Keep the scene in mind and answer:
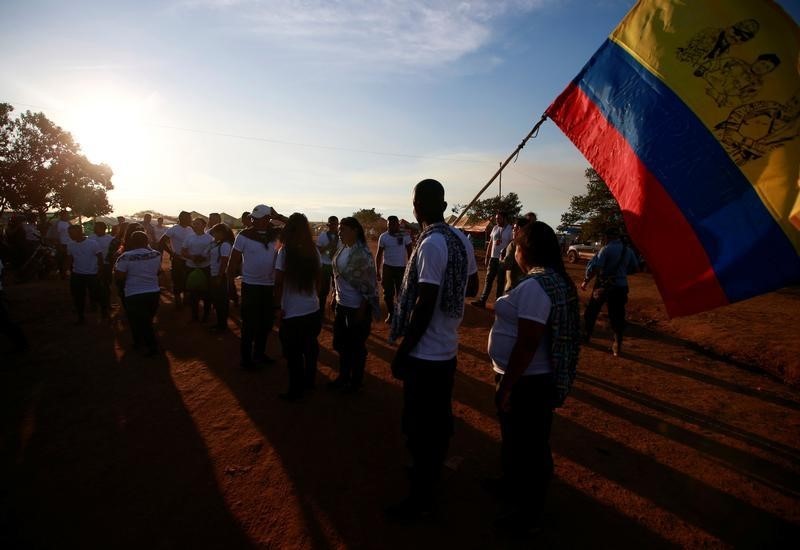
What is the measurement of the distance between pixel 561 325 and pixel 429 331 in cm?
79

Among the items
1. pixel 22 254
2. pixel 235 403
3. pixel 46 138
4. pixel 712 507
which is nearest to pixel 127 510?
pixel 235 403

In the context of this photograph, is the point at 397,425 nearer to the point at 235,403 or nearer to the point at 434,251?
the point at 235,403

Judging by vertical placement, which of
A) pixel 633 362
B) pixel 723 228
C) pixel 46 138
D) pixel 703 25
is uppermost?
pixel 46 138

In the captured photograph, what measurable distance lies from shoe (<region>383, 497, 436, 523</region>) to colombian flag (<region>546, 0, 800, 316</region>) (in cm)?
232

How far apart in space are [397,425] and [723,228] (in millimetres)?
3289

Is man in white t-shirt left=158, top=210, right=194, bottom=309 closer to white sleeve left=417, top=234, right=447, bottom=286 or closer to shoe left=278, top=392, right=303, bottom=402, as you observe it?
shoe left=278, top=392, right=303, bottom=402

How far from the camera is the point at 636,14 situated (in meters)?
3.29

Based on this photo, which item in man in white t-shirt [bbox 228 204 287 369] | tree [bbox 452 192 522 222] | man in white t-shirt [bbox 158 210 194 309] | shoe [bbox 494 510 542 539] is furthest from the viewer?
tree [bbox 452 192 522 222]

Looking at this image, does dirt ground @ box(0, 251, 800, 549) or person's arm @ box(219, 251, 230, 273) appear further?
person's arm @ box(219, 251, 230, 273)

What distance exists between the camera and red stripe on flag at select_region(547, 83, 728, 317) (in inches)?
112

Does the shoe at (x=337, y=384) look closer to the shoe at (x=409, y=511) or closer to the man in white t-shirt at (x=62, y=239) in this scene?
the shoe at (x=409, y=511)

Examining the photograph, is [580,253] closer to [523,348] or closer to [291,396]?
[291,396]

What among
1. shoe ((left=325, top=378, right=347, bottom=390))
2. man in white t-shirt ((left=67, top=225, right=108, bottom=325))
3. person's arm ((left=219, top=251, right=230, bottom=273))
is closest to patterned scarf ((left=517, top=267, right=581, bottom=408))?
shoe ((left=325, top=378, right=347, bottom=390))

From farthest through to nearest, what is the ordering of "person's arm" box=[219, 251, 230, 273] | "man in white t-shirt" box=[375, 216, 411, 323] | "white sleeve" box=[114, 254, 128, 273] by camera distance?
"man in white t-shirt" box=[375, 216, 411, 323]
"person's arm" box=[219, 251, 230, 273]
"white sleeve" box=[114, 254, 128, 273]
